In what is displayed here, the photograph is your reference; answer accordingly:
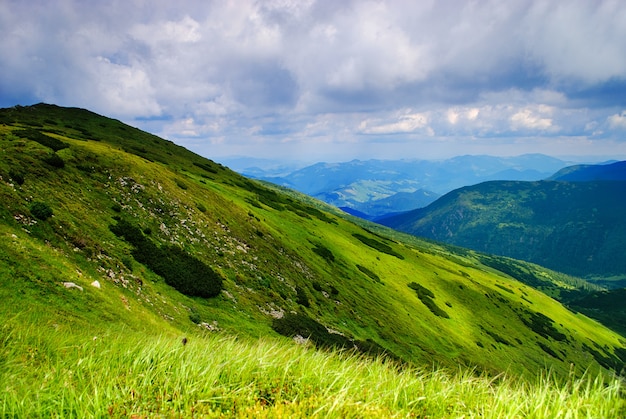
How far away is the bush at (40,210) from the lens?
71.8 ft

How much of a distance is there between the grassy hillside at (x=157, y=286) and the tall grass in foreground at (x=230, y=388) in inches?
2.5

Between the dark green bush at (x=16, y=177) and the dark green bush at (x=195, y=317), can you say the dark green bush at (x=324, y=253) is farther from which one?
the dark green bush at (x=16, y=177)

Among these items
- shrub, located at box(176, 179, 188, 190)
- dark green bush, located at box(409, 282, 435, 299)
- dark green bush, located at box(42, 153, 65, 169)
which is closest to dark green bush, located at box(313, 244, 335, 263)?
shrub, located at box(176, 179, 188, 190)

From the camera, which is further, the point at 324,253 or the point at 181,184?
the point at 324,253

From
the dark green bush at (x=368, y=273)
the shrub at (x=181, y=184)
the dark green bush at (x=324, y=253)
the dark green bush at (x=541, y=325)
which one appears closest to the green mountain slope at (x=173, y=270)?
the shrub at (x=181, y=184)

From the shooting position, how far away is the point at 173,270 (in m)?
27.1

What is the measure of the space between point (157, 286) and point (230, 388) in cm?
2102

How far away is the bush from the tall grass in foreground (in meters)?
18.7

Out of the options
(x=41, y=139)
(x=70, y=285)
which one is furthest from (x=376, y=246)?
(x=70, y=285)

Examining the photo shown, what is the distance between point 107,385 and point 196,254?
27.0 meters

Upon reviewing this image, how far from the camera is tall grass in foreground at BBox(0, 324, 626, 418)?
5414 millimetres

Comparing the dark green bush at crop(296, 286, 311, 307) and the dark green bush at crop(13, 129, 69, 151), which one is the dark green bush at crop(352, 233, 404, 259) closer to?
the dark green bush at crop(296, 286, 311, 307)

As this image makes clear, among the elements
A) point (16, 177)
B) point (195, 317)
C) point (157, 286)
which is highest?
point (16, 177)

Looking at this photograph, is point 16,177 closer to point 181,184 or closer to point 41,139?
point 41,139
